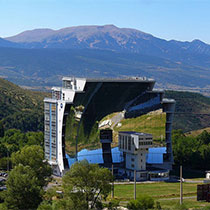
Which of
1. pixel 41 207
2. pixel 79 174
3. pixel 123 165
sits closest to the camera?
pixel 41 207

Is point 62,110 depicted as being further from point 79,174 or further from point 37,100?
point 37,100

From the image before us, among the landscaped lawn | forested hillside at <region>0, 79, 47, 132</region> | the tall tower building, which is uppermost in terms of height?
the tall tower building

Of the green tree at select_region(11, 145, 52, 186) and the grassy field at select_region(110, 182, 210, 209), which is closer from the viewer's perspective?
the grassy field at select_region(110, 182, 210, 209)

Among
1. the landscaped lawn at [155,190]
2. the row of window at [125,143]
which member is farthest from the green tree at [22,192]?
the row of window at [125,143]

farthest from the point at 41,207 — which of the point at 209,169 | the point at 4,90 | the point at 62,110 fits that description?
the point at 4,90

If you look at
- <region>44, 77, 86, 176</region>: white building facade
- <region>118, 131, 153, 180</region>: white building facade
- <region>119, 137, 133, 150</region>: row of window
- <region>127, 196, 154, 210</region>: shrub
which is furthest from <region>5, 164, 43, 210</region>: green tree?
<region>119, 137, 133, 150</region>: row of window

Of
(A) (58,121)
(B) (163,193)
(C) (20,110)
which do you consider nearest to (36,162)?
(A) (58,121)

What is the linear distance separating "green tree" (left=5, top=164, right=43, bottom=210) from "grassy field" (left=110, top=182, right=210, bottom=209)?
426 inches

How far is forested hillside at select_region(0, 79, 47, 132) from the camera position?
148250mm

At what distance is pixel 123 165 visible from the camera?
88.9 metres

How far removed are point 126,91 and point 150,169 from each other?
1268 centimetres

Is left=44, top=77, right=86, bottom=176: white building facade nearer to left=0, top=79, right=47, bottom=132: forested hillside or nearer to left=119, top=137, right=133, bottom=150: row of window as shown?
left=119, top=137, right=133, bottom=150: row of window

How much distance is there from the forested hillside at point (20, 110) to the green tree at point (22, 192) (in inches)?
3300

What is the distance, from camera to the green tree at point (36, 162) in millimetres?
68625
